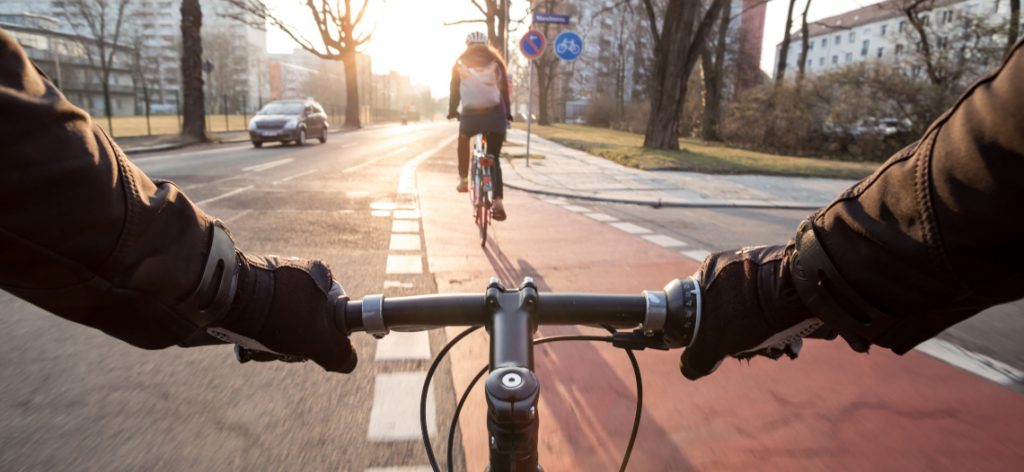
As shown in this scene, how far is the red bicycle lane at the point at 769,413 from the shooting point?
91.4 inches

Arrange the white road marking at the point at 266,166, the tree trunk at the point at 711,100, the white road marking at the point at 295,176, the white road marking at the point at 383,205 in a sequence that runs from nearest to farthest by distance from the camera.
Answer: the white road marking at the point at 383,205 < the white road marking at the point at 295,176 < the white road marking at the point at 266,166 < the tree trunk at the point at 711,100

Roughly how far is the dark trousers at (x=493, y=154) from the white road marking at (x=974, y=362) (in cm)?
397

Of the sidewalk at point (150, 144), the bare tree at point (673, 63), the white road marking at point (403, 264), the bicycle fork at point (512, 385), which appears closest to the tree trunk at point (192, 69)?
the sidewalk at point (150, 144)

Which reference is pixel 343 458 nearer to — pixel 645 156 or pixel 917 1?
pixel 645 156

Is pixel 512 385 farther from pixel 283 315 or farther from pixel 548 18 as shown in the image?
pixel 548 18

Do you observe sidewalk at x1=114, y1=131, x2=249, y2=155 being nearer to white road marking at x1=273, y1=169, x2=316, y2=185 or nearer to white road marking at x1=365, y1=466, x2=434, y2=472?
white road marking at x1=273, y1=169, x2=316, y2=185

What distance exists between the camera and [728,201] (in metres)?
10.2

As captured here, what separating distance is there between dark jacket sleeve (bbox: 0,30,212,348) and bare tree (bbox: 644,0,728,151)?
18.9 metres

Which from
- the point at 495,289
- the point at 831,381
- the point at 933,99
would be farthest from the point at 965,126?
the point at 933,99

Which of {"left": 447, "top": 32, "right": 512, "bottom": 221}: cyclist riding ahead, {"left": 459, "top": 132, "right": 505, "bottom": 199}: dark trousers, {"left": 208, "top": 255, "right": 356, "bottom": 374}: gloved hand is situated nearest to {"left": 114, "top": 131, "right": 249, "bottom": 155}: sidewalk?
{"left": 459, "top": 132, "right": 505, "bottom": 199}: dark trousers

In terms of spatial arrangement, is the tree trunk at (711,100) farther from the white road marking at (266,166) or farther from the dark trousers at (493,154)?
the dark trousers at (493,154)

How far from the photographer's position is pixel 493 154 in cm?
683

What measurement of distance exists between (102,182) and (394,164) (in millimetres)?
15569

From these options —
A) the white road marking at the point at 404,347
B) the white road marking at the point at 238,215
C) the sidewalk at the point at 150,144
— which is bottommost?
the white road marking at the point at 404,347
